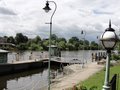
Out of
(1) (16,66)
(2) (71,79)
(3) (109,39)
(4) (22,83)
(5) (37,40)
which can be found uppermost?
(5) (37,40)

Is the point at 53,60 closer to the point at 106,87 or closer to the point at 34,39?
the point at 106,87

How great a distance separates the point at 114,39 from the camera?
8461 millimetres

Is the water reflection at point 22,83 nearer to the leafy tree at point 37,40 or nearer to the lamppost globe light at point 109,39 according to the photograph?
the lamppost globe light at point 109,39

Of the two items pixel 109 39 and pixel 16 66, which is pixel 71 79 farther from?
pixel 109 39

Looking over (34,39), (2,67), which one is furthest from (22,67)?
(34,39)

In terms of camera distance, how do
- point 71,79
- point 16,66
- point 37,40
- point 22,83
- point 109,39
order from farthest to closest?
point 37,40, point 16,66, point 22,83, point 71,79, point 109,39

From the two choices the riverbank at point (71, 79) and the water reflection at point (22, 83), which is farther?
the water reflection at point (22, 83)

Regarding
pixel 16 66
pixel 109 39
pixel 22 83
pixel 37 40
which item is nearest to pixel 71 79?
pixel 22 83

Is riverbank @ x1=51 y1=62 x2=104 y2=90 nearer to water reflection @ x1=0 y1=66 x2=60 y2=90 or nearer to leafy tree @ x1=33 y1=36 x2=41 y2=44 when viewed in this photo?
water reflection @ x1=0 y1=66 x2=60 y2=90

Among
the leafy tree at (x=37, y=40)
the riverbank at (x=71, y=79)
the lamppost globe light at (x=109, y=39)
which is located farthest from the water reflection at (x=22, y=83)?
the leafy tree at (x=37, y=40)

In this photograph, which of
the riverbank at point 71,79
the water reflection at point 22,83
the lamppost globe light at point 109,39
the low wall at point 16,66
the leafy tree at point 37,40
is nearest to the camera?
the lamppost globe light at point 109,39

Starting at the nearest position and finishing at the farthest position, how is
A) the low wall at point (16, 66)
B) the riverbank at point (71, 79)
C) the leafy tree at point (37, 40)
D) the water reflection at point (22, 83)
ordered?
1. the riverbank at point (71, 79)
2. the water reflection at point (22, 83)
3. the low wall at point (16, 66)
4. the leafy tree at point (37, 40)

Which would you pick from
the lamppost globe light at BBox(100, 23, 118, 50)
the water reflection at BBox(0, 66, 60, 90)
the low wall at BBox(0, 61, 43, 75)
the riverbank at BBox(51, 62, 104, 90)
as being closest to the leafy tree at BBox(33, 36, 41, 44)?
the low wall at BBox(0, 61, 43, 75)

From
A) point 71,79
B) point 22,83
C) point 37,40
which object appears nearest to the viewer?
point 71,79
